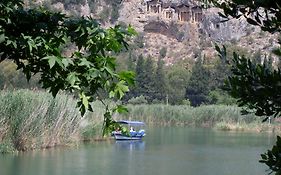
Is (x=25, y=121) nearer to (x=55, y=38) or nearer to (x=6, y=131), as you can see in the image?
(x=6, y=131)

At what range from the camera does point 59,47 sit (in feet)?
8.87

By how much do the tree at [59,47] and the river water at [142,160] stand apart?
9797mm

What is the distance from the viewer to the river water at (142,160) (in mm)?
13055

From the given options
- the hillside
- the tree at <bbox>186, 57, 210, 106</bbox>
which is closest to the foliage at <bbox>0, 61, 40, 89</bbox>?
the tree at <bbox>186, 57, 210, 106</bbox>

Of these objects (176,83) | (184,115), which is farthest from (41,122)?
(176,83)

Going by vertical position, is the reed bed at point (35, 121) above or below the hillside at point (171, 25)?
below

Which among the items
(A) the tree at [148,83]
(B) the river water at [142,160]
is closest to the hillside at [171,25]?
(A) the tree at [148,83]

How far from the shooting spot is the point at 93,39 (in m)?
2.71

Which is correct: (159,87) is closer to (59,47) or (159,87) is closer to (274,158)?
(59,47)

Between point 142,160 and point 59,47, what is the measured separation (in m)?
12.7

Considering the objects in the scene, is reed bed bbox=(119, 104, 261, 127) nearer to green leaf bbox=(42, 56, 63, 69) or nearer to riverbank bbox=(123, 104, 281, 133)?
riverbank bbox=(123, 104, 281, 133)

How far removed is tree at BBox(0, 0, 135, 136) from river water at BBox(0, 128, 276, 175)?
9.80 metres

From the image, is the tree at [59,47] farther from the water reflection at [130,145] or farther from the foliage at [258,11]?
the water reflection at [130,145]

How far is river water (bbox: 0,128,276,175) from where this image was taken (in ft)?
42.8
